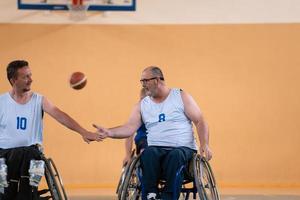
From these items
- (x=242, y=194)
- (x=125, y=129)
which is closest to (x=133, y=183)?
(x=125, y=129)

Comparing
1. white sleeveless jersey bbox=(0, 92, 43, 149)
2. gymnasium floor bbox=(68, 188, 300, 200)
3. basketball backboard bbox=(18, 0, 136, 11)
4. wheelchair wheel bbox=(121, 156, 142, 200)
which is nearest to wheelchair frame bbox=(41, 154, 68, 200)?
white sleeveless jersey bbox=(0, 92, 43, 149)

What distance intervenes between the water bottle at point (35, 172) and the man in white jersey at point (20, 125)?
0.04 m

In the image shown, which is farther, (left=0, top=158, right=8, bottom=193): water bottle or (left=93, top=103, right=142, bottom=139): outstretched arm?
(left=93, top=103, right=142, bottom=139): outstretched arm

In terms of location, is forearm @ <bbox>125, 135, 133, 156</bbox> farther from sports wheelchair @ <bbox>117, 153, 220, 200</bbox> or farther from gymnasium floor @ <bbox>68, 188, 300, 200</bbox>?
sports wheelchair @ <bbox>117, 153, 220, 200</bbox>

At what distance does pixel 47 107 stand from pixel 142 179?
2.50 feet

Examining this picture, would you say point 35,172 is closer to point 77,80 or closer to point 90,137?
point 90,137

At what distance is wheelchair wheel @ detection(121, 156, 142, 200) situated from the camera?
4.02 meters

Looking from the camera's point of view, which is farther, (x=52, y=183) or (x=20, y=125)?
(x=20, y=125)

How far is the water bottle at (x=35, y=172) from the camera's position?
3820 millimetres

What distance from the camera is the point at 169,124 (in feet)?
14.3

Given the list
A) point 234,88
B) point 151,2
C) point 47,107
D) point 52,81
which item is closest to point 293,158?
point 234,88

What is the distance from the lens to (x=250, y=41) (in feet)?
23.5

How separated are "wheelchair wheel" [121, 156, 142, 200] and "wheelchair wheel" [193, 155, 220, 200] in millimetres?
389

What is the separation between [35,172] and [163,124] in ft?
3.19
